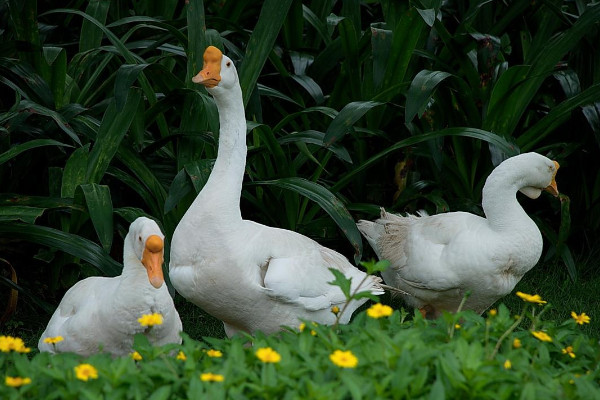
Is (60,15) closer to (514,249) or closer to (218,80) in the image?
(218,80)

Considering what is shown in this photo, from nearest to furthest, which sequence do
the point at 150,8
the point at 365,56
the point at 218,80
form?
the point at 218,80, the point at 365,56, the point at 150,8

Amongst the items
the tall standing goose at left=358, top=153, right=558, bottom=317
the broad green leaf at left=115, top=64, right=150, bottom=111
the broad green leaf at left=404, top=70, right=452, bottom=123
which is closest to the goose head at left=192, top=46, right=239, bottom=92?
the broad green leaf at left=115, top=64, right=150, bottom=111

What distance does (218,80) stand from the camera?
12.7 feet

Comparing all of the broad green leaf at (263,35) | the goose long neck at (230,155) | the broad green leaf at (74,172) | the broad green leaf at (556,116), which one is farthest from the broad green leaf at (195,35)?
the broad green leaf at (556,116)

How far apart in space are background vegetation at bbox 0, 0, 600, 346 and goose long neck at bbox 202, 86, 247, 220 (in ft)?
1.66

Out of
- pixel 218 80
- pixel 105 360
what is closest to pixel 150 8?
pixel 218 80

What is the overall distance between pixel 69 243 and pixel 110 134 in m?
0.60

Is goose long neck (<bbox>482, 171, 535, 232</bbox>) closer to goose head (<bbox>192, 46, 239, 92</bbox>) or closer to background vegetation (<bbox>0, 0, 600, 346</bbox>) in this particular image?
background vegetation (<bbox>0, 0, 600, 346</bbox>)

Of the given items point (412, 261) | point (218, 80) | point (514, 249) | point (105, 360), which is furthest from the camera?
point (412, 261)

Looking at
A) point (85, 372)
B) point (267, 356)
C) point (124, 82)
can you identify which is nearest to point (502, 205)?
point (124, 82)

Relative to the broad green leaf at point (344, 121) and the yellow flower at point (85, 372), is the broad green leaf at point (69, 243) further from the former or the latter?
the yellow flower at point (85, 372)

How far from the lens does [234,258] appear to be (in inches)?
151

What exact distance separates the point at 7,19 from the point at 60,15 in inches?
23.0

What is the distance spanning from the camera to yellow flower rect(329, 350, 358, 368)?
2.41 metres
